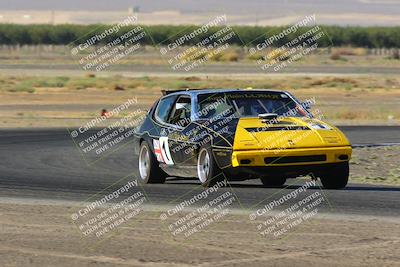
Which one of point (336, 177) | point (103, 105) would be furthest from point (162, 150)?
point (103, 105)

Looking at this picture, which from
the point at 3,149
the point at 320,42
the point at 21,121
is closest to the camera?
the point at 3,149

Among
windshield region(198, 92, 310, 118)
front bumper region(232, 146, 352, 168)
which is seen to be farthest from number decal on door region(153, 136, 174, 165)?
front bumper region(232, 146, 352, 168)

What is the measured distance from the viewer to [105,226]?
11547mm

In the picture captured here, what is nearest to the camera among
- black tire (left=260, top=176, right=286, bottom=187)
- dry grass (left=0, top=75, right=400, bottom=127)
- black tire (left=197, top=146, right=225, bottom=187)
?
black tire (left=197, top=146, right=225, bottom=187)

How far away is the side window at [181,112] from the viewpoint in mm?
16441

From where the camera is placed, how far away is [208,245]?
10.2 metres

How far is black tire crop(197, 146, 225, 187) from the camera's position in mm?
15133

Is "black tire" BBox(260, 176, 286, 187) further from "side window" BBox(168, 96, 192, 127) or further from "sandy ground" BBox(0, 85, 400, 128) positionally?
"sandy ground" BBox(0, 85, 400, 128)

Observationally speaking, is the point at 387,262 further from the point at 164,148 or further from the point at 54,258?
the point at 164,148

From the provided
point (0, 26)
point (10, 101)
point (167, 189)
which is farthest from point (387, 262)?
point (0, 26)

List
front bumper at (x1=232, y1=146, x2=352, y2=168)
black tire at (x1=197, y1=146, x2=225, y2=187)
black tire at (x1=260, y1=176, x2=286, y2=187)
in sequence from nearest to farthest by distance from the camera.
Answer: front bumper at (x1=232, y1=146, x2=352, y2=168) → black tire at (x1=197, y1=146, x2=225, y2=187) → black tire at (x1=260, y1=176, x2=286, y2=187)

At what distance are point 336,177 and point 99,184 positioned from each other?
3.67m

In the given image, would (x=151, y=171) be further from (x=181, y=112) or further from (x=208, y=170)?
(x=208, y=170)

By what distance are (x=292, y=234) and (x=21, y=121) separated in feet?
87.6
